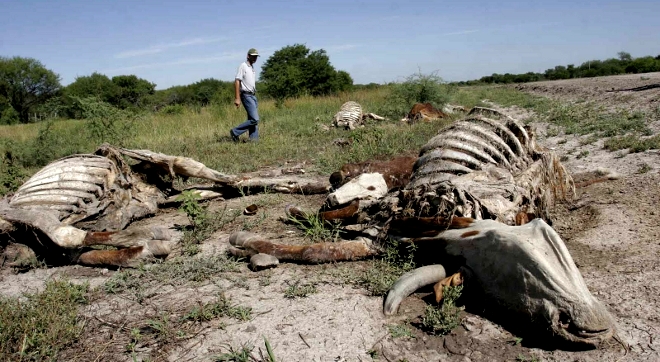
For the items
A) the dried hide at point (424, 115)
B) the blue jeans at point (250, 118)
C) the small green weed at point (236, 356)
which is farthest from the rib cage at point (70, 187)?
the dried hide at point (424, 115)

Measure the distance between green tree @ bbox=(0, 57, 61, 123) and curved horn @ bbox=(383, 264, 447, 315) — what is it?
4367cm

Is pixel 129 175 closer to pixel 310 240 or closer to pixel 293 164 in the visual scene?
pixel 310 240

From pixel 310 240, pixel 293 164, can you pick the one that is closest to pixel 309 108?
pixel 293 164

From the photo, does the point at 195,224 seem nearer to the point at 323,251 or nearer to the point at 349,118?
the point at 323,251

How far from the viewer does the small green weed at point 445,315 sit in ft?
7.98

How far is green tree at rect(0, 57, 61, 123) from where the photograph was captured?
39844mm

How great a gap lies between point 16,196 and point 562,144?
7058 mm

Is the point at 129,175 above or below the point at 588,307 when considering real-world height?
above

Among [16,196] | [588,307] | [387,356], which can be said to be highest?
[16,196]

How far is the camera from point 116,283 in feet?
10.4

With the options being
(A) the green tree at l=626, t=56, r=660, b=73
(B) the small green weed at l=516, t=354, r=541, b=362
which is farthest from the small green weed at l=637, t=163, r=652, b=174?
(A) the green tree at l=626, t=56, r=660, b=73

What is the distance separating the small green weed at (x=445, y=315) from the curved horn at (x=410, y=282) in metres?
0.16

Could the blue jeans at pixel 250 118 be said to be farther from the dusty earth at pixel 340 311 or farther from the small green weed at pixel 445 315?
the small green weed at pixel 445 315

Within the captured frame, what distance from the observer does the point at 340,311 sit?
2.68 metres
